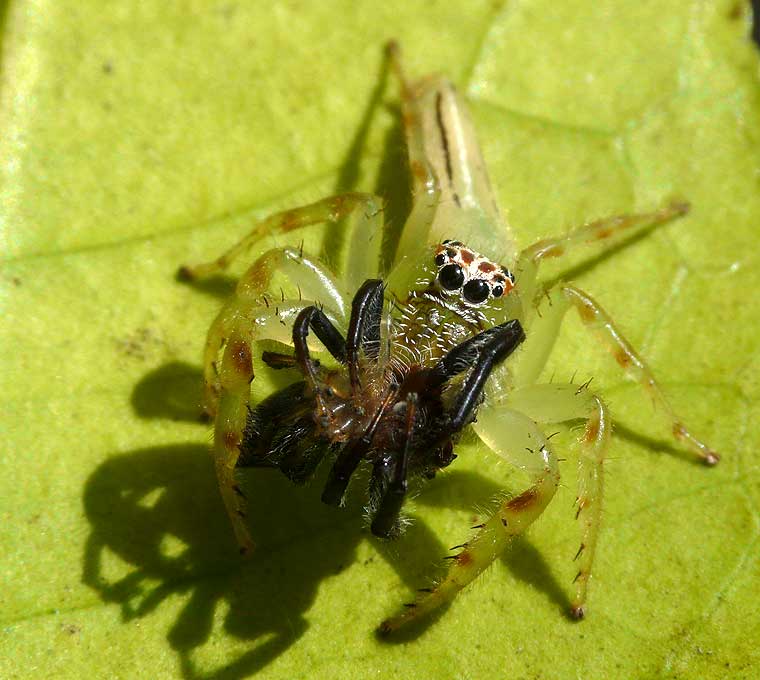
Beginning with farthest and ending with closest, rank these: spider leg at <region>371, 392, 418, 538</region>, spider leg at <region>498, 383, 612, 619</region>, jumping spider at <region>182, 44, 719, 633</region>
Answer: spider leg at <region>498, 383, 612, 619</region> < jumping spider at <region>182, 44, 719, 633</region> < spider leg at <region>371, 392, 418, 538</region>

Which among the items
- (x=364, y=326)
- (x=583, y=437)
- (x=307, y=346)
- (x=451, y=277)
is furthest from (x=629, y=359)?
(x=307, y=346)

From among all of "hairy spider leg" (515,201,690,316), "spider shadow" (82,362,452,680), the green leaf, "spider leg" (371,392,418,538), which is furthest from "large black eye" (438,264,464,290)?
"spider shadow" (82,362,452,680)

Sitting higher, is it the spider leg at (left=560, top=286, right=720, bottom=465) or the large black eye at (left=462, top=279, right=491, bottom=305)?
the large black eye at (left=462, top=279, right=491, bottom=305)

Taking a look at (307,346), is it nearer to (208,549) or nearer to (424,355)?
(424,355)

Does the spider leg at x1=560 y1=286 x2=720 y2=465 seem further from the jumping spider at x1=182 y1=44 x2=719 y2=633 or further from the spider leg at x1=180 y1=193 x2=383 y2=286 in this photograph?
the spider leg at x1=180 y1=193 x2=383 y2=286

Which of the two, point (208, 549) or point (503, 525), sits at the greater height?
point (503, 525)

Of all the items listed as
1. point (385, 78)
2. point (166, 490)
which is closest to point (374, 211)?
point (385, 78)

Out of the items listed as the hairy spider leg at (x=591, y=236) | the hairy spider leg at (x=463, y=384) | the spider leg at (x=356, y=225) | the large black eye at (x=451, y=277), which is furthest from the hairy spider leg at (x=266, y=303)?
the hairy spider leg at (x=591, y=236)

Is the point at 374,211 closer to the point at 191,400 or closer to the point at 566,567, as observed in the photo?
the point at 191,400
